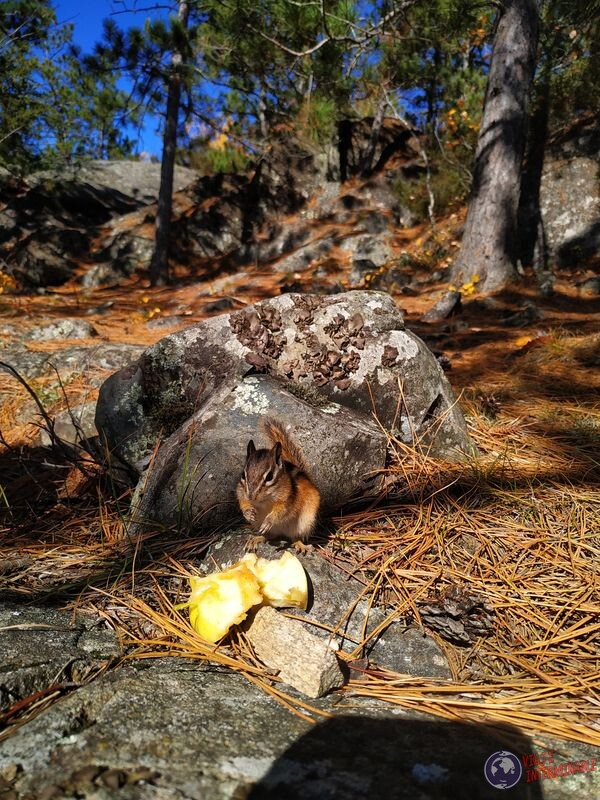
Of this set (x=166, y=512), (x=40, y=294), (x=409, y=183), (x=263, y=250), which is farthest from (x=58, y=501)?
(x=409, y=183)

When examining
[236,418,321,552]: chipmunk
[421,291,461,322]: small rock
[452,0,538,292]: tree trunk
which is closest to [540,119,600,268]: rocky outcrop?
[452,0,538,292]: tree trunk

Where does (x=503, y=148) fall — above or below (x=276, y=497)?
above

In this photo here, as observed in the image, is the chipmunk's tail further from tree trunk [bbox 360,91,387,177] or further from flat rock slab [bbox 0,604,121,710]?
tree trunk [bbox 360,91,387,177]

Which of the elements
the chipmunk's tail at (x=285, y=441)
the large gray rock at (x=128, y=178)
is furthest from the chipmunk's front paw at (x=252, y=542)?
the large gray rock at (x=128, y=178)

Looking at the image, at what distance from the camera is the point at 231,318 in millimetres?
3025

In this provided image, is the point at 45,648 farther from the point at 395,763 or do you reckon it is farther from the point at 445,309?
the point at 445,309

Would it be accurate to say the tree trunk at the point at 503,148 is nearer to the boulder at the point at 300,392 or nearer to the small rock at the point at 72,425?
the boulder at the point at 300,392

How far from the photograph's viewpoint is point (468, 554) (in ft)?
7.01

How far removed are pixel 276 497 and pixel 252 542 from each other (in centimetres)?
25

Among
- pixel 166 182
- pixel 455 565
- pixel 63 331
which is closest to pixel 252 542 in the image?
pixel 455 565

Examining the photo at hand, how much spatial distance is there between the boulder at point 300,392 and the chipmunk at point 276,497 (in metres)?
0.21

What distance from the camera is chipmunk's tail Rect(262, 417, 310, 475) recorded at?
7.87 ft

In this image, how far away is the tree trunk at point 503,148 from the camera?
23.1 feet

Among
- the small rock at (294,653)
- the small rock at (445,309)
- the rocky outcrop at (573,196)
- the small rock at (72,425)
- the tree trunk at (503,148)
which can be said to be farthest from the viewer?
the rocky outcrop at (573,196)
